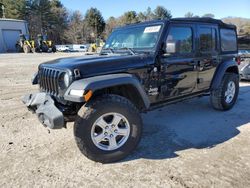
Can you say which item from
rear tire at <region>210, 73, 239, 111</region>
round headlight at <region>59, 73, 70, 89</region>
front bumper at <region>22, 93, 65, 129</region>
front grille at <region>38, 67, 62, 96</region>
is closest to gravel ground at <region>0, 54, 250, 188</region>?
rear tire at <region>210, 73, 239, 111</region>

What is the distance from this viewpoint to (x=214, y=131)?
4461mm

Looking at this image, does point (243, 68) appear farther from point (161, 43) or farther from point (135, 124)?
Result: point (135, 124)

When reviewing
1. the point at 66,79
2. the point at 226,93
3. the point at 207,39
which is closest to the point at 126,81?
the point at 66,79

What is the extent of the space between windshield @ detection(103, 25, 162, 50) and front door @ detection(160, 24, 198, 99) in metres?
0.24

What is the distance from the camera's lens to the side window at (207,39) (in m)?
4.86

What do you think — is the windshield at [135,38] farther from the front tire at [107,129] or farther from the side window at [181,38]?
the front tire at [107,129]

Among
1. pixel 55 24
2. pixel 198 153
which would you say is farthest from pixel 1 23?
pixel 198 153

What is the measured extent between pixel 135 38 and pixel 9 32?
42529 millimetres

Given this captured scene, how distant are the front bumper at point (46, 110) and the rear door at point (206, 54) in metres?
2.86

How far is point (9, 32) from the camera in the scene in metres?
41.2

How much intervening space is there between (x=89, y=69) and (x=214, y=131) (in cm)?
256

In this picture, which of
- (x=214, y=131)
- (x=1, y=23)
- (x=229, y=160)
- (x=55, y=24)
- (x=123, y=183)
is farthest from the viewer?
(x=55, y=24)

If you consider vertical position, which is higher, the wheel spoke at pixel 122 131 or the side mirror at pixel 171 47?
the side mirror at pixel 171 47

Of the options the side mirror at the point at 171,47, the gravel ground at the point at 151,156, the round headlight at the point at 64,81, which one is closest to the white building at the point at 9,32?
the gravel ground at the point at 151,156
